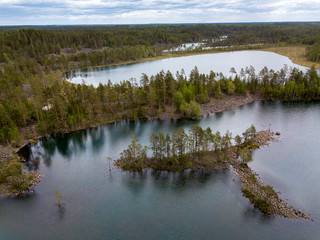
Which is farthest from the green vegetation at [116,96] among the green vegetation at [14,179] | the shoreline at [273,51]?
the shoreline at [273,51]

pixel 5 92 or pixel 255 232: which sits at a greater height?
pixel 5 92

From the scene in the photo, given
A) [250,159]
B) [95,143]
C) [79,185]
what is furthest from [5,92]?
[250,159]

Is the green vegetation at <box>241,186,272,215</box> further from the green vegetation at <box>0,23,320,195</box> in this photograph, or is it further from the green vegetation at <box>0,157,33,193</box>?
the green vegetation at <box>0,157,33,193</box>

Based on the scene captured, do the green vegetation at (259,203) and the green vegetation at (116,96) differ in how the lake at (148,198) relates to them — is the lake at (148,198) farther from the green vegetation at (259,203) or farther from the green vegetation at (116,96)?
the green vegetation at (116,96)

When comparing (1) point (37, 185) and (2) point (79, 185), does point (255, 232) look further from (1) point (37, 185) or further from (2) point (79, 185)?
(1) point (37, 185)

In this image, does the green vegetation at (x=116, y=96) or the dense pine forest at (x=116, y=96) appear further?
the dense pine forest at (x=116, y=96)

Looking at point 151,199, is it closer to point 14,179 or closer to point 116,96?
point 14,179

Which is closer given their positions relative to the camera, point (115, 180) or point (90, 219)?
point (90, 219)

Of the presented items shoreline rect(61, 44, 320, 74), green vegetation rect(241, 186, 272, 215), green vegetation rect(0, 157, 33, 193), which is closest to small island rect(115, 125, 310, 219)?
green vegetation rect(241, 186, 272, 215)
